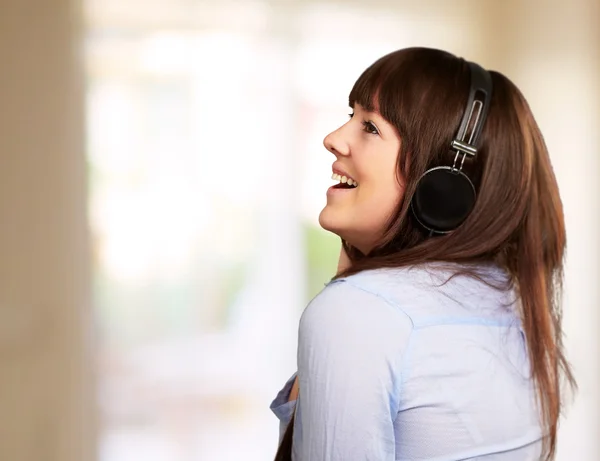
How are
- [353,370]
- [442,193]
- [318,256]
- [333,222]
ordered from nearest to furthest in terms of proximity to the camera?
[353,370]
[442,193]
[333,222]
[318,256]

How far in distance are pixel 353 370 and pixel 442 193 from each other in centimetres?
24

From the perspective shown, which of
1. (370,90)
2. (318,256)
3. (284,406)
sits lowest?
(318,256)

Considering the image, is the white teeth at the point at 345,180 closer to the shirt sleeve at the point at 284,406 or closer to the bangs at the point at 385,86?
the bangs at the point at 385,86

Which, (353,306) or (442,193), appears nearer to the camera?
(353,306)

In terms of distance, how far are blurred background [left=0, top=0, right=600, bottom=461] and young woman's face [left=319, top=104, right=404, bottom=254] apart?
3.99 ft

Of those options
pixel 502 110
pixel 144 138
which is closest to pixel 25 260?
pixel 144 138

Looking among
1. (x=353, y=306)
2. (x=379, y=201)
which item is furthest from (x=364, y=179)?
(x=353, y=306)

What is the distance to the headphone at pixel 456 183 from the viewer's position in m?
0.88

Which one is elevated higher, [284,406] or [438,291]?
[438,291]

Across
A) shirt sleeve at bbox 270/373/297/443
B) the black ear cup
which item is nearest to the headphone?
the black ear cup

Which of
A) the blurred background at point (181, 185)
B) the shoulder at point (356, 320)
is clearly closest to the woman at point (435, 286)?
the shoulder at point (356, 320)

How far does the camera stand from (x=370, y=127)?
963 mm

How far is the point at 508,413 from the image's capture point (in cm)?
83

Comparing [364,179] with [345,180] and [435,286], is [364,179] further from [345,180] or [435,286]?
[435,286]
